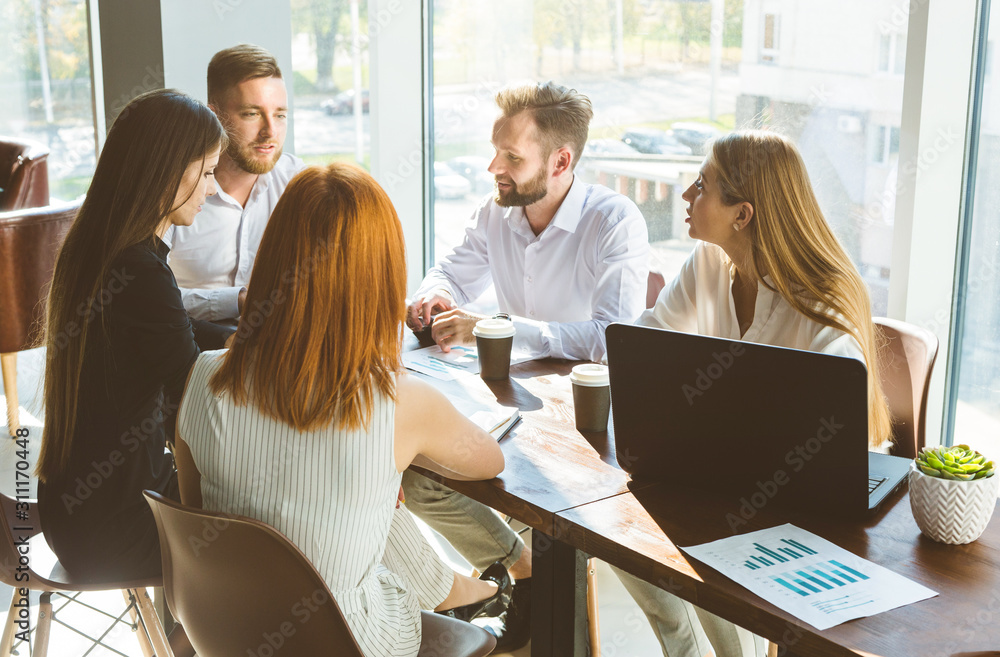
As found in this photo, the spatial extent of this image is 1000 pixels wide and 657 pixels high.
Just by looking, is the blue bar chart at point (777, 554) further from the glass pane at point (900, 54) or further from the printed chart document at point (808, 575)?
the glass pane at point (900, 54)

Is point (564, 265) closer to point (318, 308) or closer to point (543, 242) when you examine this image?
point (543, 242)

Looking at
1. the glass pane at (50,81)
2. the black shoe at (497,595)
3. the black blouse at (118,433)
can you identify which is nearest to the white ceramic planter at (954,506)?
the black shoe at (497,595)

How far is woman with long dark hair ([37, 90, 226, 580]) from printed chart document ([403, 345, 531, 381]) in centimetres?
51

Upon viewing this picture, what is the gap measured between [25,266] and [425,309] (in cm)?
187

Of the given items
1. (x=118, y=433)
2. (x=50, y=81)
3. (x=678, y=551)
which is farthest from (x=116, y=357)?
(x=50, y=81)

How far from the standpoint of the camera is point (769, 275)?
180 centimetres

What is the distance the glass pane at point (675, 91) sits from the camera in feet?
8.18

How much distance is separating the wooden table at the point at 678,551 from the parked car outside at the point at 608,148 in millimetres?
1887

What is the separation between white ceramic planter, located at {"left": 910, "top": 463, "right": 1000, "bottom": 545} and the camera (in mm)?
1147

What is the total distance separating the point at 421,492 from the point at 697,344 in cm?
100

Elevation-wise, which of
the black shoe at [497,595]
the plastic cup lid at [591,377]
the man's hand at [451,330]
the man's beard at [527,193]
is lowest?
the black shoe at [497,595]

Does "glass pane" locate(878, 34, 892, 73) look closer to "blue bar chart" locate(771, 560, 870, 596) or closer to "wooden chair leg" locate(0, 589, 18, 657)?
"blue bar chart" locate(771, 560, 870, 596)

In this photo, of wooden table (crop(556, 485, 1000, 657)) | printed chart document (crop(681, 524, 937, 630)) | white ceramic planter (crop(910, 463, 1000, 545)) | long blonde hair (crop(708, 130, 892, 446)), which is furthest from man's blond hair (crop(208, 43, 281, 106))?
white ceramic planter (crop(910, 463, 1000, 545))

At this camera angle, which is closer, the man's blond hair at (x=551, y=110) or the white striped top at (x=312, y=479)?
the white striped top at (x=312, y=479)
